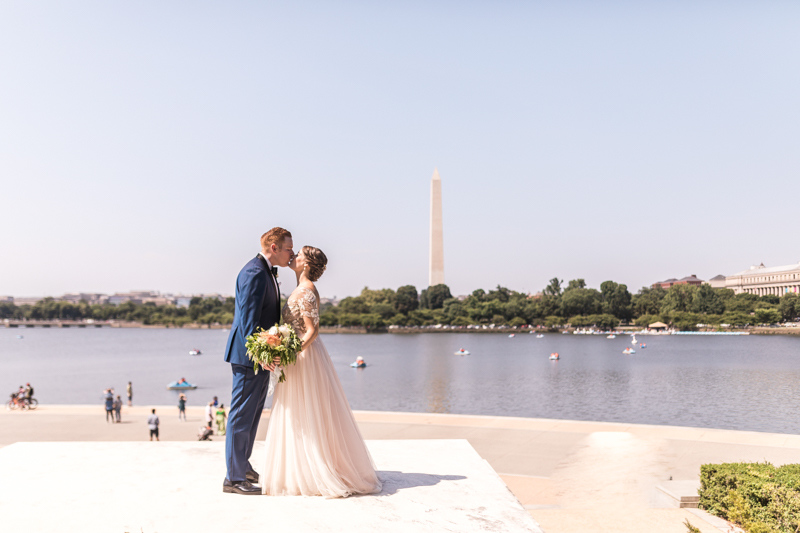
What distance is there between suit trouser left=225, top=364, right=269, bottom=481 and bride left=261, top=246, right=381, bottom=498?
20cm

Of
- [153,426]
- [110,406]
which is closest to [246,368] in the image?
[153,426]

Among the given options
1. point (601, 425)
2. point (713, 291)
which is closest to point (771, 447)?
point (601, 425)

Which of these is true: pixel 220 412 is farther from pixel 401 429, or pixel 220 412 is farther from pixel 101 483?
pixel 101 483

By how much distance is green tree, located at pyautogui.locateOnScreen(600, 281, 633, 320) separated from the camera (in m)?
145

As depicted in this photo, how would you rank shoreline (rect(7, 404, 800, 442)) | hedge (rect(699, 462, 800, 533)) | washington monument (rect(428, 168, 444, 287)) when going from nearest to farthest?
hedge (rect(699, 462, 800, 533)), shoreline (rect(7, 404, 800, 442)), washington monument (rect(428, 168, 444, 287))

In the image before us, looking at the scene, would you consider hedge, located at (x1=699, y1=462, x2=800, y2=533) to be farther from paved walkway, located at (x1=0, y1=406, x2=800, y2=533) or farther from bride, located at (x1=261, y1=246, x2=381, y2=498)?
bride, located at (x1=261, y1=246, x2=381, y2=498)

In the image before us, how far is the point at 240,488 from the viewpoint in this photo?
20.6 feet

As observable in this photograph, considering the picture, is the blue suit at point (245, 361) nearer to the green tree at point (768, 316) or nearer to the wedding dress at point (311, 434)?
the wedding dress at point (311, 434)

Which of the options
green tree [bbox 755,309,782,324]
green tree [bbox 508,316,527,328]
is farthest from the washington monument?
green tree [bbox 755,309,782,324]

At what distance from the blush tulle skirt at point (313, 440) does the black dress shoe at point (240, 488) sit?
100 mm

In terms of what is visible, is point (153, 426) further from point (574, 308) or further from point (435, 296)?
point (574, 308)

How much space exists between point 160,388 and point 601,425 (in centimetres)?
4794

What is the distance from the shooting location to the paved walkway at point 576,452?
916cm

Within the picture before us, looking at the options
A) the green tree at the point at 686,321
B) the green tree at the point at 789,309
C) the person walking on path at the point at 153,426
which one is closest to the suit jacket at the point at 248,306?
the person walking on path at the point at 153,426
